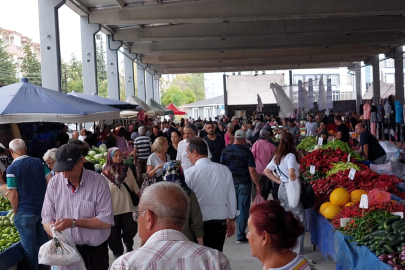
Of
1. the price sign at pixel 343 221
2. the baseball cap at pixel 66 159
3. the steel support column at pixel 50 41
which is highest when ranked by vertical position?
the steel support column at pixel 50 41

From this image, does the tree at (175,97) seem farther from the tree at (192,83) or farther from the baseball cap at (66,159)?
the baseball cap at (66,159)

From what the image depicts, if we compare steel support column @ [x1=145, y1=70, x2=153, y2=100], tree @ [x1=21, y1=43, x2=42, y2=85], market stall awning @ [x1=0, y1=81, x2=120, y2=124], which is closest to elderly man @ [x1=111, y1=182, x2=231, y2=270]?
market stall awning @ [x1=0, y1=81, x2=120, y2=124]

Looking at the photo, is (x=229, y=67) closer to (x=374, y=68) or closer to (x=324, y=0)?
(x=374, y=68)

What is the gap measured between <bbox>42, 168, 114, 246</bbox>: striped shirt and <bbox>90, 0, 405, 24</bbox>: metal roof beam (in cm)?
1341

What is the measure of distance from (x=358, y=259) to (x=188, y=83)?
99.6 meters

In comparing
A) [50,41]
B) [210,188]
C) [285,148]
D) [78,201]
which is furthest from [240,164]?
[50,41]

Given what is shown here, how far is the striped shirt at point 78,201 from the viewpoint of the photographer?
12.1 feet

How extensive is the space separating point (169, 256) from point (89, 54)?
17.0m

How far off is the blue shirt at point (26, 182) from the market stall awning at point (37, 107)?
1.59 meters

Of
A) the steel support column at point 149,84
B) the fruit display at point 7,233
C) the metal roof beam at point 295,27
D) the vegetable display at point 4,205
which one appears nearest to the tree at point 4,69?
the steel support column at point 149,84

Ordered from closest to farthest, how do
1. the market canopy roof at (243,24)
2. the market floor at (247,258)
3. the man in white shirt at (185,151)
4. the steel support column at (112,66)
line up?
the market floor at (247,258) < the man in white shirt at (185,151) < the market canopy roof at (243,24) < the steel support column at (112,66)

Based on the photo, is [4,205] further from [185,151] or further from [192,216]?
[192,216]

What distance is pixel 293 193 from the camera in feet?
20.1

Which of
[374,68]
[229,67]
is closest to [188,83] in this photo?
[229,67]
